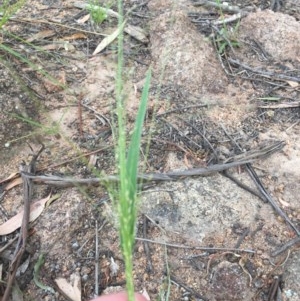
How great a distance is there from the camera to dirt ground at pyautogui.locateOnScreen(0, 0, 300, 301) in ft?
4.91

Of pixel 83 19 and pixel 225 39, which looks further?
pixel 83 19

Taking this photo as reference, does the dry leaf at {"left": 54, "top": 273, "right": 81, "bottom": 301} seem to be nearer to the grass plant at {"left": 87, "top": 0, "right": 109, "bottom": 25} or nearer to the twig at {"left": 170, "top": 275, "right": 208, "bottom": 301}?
the twig at {"left": 170, "top": 275, "right": 208, "bottom": 301}

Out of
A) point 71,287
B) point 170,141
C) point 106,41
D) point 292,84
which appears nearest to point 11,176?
point 71,287

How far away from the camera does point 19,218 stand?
1604mm

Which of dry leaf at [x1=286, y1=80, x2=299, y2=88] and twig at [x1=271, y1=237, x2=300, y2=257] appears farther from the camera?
dry leaf at [x1=286, y1=80, x2=299, y2=88]

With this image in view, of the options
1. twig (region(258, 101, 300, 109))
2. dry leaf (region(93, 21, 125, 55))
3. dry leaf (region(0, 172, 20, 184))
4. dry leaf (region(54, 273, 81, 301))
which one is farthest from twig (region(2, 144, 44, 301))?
twig (region(258, 101, 300, 109))

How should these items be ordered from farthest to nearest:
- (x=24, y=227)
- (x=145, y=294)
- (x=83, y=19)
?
(x=83, y=19), (x=24, y=227), (x=145, y=294)

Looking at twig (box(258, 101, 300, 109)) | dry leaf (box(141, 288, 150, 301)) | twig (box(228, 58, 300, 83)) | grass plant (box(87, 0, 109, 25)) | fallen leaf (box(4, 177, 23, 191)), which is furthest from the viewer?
grass plant (box(87, 0, 109, 25))

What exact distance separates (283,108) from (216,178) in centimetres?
51

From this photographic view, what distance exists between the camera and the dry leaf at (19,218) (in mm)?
1581

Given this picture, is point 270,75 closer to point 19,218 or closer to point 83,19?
point 83,19

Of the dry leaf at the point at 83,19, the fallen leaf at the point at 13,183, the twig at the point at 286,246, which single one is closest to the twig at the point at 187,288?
the twig at the point at 286,246

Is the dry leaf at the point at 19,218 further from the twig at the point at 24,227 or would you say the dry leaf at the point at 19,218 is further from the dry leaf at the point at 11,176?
the dry leaf at the point at 11,176

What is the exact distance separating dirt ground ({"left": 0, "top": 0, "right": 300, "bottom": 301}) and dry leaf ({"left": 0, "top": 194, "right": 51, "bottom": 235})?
3 cm
